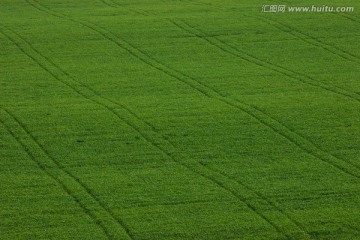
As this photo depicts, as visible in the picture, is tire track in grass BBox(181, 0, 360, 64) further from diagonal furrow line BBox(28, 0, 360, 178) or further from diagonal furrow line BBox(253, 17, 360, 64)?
diagonal furrow line BBox(28, 0, 360, 178)

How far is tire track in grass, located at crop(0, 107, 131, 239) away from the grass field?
1.5 inches

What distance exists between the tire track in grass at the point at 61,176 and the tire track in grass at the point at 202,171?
8.81ft

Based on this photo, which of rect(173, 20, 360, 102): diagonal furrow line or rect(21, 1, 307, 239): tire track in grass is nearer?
rect(21, 1, 307, 239): tire track in grass

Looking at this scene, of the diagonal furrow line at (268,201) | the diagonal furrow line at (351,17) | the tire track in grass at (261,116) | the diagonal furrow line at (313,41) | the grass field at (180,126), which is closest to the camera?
the diagonal furrow line at (268,201)

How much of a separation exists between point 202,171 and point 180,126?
340 cm

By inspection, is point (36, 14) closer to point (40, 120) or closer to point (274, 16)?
point (274, 16)

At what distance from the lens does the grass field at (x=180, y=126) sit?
55.3ft

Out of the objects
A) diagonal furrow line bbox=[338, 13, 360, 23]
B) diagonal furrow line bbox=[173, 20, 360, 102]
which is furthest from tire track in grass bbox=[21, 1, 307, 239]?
diagonal furrow line bbox=[338, 13, 360, 23]

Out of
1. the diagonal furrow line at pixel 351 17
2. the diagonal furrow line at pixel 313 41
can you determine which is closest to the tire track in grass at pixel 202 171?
the diagonal furrow line at pixel 313 41

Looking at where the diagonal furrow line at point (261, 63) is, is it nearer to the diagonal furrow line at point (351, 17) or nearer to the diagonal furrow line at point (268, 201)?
the diagonal furrow line at point (351, 17)

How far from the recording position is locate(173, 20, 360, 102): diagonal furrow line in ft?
85.6

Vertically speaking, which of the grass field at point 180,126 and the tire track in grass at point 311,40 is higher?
the tire track in grass at point 311,40

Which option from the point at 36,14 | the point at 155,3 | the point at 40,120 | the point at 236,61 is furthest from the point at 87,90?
the point at 155,3

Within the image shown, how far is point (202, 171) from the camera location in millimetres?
19359
